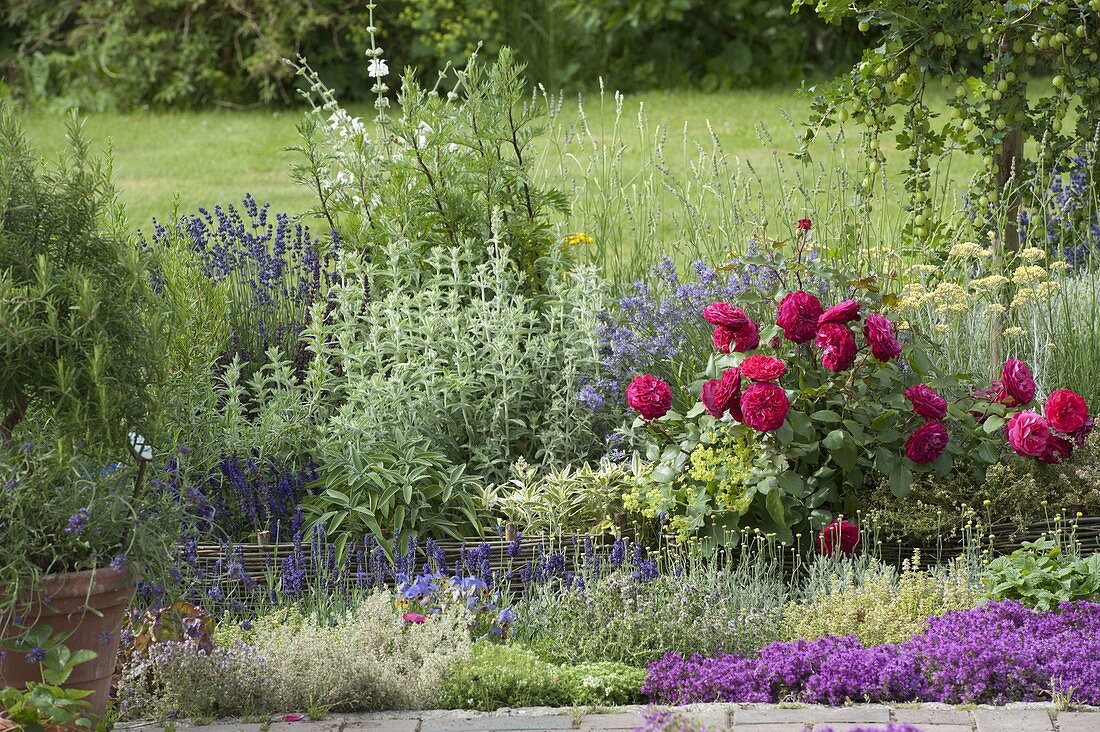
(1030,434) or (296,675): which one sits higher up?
(1030,434)

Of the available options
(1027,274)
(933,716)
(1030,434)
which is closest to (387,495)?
(933,716)

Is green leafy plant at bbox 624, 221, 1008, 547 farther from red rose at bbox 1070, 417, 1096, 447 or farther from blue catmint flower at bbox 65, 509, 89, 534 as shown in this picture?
blue catmint flower at bbox 65, 509, 89, 534

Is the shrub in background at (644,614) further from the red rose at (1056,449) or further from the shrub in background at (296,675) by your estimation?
the red rose at (1056,449)

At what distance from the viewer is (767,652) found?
3193mm

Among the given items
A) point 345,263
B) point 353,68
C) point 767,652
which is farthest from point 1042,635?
point 353,68

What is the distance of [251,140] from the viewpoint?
11.3 m

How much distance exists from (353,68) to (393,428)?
9404mm

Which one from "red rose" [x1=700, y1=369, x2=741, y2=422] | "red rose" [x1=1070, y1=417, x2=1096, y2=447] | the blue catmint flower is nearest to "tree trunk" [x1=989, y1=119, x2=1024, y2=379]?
"red rose" [x1=1070, y1=417, x2=1096, y2=447]

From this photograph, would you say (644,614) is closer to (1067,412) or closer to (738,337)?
(738,337)

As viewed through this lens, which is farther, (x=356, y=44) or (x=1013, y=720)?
(x=356, y=44)

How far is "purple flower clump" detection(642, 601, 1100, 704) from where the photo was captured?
3.02 m

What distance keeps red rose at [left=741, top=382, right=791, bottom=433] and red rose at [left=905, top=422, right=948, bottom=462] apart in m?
0.49

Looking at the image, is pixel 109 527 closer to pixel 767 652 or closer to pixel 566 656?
pixel 566 656

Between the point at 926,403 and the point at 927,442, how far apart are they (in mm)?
126
